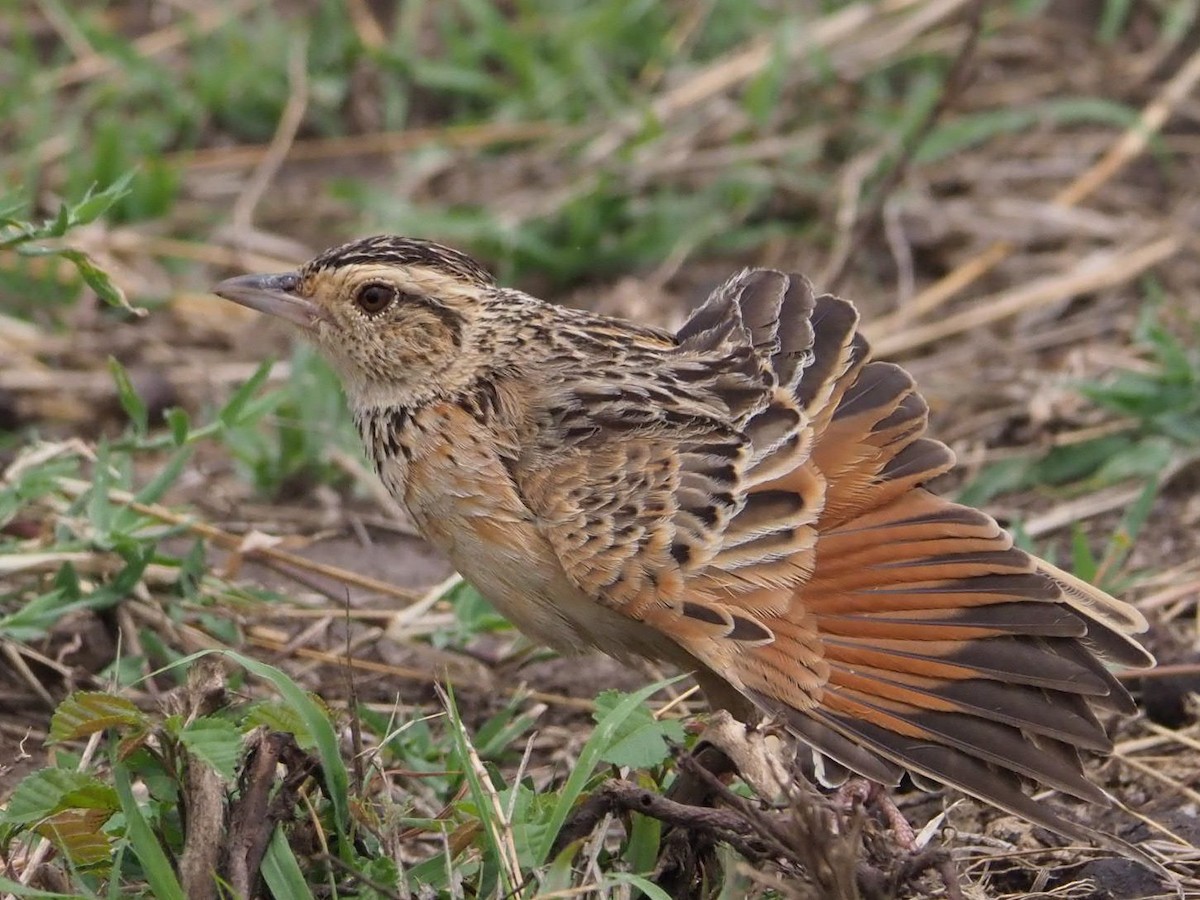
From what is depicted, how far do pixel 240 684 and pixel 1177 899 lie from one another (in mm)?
2361

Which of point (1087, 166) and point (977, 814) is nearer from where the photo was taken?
point (977, 814)

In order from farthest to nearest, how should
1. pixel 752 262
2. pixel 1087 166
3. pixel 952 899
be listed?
1. pixel 1087 166
2. pixel 752 262
3. pixel 952 899

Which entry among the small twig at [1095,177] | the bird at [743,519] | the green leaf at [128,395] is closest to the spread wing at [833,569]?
the bird at [743,519]

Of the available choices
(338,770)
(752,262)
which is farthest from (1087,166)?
(338,770)

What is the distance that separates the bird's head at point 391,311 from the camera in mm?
4875

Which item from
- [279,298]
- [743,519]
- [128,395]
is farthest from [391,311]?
[743,519]

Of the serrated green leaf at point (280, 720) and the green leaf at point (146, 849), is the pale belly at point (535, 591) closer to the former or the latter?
the serrated green leaf at point (280, 720)

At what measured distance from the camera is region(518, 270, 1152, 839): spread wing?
399cm

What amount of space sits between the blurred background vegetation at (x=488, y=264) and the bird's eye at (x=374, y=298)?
0.43 meters

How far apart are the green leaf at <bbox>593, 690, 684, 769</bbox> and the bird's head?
1204mm

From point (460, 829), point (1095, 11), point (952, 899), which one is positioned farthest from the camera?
point (1095, 11)

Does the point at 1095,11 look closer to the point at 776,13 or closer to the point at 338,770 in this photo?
the point at 776,13

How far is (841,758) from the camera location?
12.9 feet

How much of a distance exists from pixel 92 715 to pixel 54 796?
0.58 feet
